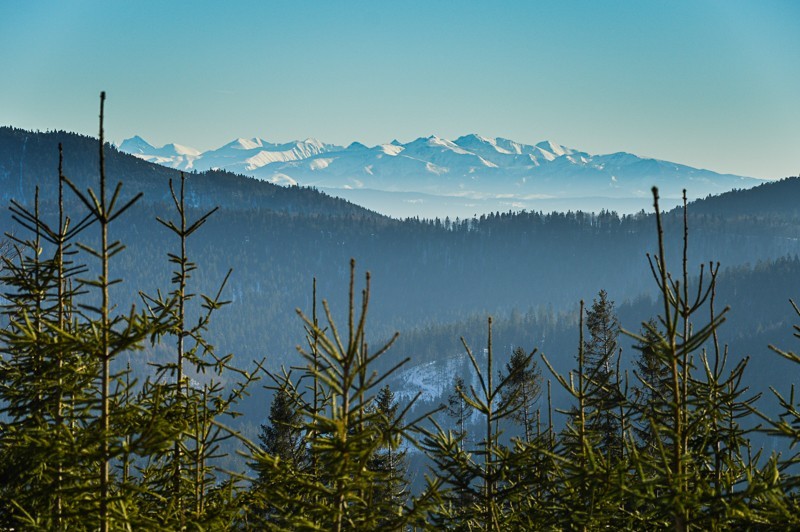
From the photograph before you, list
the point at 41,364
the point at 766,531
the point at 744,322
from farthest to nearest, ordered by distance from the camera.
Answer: the point at 744,322, the point at 41,364, the point at 766,531

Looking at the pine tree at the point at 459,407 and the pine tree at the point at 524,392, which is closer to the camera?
the pine tree at the point at 459,407

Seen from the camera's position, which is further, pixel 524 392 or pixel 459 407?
pixel 459 407

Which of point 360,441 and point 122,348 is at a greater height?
point 122,348

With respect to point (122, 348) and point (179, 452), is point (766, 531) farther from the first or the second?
point (179, 452)

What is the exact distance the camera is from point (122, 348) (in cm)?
630

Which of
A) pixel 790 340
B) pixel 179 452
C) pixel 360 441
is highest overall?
pixel 360 441

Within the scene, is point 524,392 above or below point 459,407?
above

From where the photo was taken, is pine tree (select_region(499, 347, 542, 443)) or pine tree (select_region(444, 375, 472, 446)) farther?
pine tree (select_region(499, 347, 542, 443))

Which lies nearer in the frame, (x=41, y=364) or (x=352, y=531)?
(x=352, y=531)

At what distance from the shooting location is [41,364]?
8273mm

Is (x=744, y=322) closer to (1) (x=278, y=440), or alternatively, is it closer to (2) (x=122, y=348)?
(1) (x=278, y=440)

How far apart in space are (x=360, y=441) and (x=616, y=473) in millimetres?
2511

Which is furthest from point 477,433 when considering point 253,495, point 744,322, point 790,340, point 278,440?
point 253,495

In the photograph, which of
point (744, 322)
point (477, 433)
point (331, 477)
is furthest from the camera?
point (744, 322)
